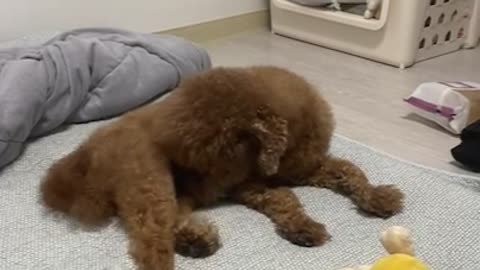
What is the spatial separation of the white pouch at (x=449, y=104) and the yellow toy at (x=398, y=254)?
2.88 ft

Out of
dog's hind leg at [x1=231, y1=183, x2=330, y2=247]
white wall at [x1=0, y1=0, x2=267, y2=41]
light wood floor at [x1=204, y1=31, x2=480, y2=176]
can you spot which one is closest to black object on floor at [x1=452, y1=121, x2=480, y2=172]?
light wood floor at [x1=204, y1=31, x2=480, y2=176]

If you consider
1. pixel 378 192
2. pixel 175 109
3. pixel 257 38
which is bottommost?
pixel 257 38

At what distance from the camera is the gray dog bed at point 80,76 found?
135 cm

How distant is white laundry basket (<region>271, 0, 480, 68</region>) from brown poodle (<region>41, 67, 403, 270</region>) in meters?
0.96

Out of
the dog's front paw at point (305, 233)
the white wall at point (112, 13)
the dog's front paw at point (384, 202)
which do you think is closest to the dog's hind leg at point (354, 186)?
the dog's front paw at point (384, 202)

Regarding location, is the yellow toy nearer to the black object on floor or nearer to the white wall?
the black object on floor

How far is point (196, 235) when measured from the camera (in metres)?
1.01

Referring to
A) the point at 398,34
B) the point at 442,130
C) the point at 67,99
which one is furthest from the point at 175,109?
the point at 398,34

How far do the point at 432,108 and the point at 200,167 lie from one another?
78cm

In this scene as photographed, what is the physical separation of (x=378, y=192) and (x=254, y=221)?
0.71ft

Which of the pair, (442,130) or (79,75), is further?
(442,130)

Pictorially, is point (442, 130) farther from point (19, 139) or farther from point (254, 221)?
point (19, 139)

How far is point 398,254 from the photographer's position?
2.38 feet

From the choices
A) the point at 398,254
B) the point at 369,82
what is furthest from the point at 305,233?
the point at 369,82
